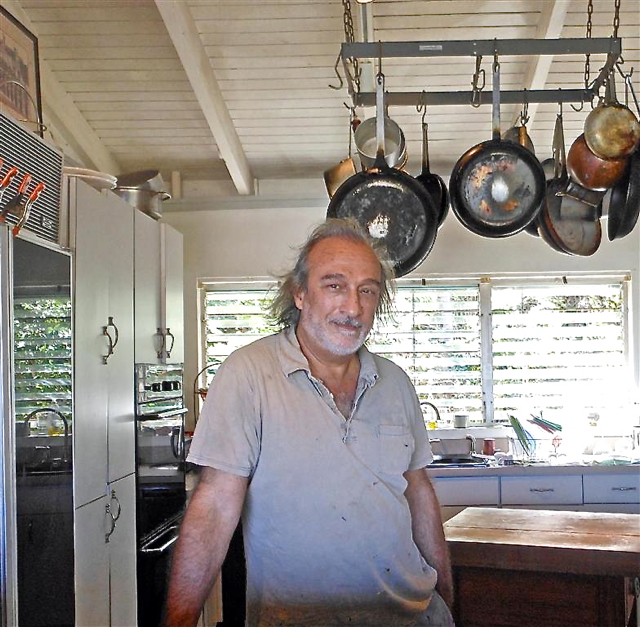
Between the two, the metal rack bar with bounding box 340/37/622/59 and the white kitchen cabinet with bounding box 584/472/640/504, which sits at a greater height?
the metal rack bar with bounding box 340/37/622/59

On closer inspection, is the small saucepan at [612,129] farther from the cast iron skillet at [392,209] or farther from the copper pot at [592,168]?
the cast iron skillet at [392,209]

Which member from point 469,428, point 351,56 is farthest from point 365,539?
point 469,428

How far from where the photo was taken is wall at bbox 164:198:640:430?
16.5 feet

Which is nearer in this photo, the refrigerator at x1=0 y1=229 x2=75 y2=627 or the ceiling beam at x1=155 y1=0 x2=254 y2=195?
the refrigerator at x1=0 y1=229 x2=75 y2=627

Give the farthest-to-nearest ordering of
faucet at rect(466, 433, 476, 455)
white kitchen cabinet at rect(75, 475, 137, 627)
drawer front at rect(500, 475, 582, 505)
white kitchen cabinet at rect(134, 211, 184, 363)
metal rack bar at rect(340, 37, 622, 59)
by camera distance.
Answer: faucet at rect(466, 433, 476, 455), drawer front at rect(500, 475, 582, 505), white kitchen cabinet at rect(134, 211, 184, 363), white kitchen cabinet at rect(75, 475, 137, 627), metal rack bar at rect(340, 37, 622, 59)

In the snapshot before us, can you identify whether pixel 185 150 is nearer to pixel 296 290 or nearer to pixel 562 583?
pixel 296 290

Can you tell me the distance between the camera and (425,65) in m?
4.04

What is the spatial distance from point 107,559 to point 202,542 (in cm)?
156

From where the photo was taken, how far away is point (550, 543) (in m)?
2.47

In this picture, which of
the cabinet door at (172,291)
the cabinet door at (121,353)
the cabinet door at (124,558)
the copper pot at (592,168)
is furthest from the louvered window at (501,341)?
the copper pot at (592,168)

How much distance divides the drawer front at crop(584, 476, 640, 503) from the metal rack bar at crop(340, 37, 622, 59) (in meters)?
2.43

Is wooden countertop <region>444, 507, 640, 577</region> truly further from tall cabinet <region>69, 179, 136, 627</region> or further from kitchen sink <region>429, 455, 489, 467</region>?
kitchen sink <region>429, 455, 489, 467</region>

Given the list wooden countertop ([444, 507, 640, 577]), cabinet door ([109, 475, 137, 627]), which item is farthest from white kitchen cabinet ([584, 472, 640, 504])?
cabinet door ([109, 475, 137, 627])

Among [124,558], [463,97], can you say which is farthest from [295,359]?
[124,558]
